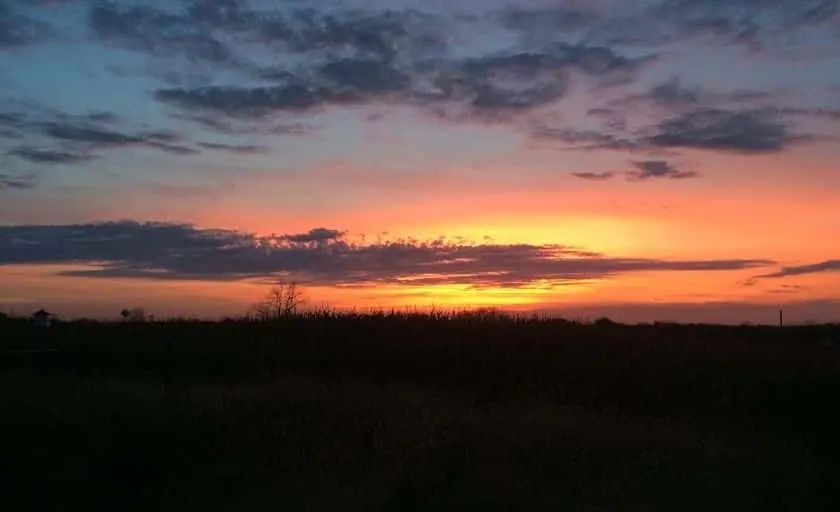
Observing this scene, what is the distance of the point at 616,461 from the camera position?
649 inches

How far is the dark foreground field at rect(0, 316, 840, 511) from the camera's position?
1385cm

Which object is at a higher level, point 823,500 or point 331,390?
point 331,390

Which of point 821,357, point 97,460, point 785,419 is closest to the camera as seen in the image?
point 97,460

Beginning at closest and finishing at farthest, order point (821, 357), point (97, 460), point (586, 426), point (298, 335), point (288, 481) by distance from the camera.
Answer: point (288, 481) < point (97, 460) < point (586, 426) < point (821, 357) < point (298, 335)

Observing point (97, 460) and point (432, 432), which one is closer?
point (97, 460)

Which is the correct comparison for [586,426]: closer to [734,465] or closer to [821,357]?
[734,465]

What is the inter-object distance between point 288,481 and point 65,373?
14.8m

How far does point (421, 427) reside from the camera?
17.3 m

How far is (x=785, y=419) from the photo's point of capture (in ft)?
83.4

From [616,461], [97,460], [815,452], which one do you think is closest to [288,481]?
[97,460]

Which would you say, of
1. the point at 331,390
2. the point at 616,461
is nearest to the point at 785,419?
the point at 616,461

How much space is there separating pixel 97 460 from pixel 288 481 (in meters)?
3.43

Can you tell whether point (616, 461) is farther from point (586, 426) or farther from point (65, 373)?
point (65, 373)

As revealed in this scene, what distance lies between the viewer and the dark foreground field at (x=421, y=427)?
45.4 feet
